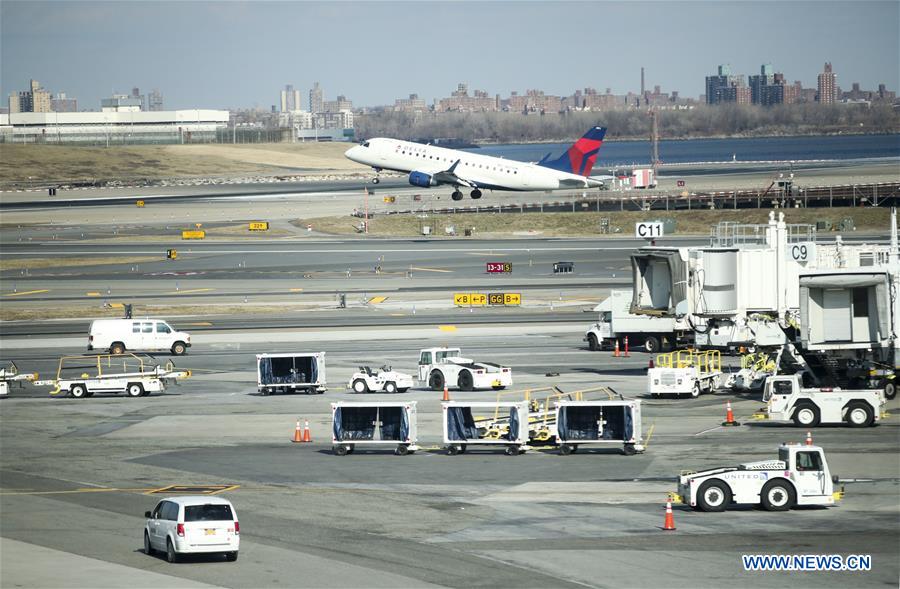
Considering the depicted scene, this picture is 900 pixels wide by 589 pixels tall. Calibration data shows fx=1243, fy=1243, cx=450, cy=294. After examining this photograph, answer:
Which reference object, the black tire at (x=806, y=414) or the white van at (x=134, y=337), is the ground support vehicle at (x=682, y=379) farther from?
the white van at (x=134, y=337)

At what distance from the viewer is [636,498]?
1505 inches

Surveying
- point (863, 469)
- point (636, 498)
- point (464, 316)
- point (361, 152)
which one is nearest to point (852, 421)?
point (863, 469)

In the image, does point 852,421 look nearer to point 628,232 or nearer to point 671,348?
point 671,348

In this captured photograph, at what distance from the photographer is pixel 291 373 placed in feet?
197

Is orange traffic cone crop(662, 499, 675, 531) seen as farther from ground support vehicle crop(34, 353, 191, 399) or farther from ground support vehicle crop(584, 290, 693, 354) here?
ground support vehicle crop(584, 290, 693, 354)

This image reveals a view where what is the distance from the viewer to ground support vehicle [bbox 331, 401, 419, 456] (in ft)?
152

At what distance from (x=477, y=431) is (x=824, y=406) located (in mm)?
14013

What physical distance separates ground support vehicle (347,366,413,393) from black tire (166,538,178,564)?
27.0m

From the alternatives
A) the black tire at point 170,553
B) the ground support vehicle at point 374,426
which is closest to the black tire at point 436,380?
the ground support vehicle at point 374,426

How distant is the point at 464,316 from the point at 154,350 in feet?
73.6

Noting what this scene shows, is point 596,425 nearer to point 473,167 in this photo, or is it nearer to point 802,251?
point 802,251

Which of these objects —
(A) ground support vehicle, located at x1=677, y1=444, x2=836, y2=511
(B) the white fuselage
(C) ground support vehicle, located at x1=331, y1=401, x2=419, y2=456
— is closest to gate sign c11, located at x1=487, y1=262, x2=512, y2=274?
(B) the white fuselage

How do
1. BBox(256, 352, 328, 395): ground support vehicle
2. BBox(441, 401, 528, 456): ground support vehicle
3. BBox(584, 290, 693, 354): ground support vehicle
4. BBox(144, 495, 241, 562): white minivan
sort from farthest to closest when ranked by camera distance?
BBox(584, 290, 693, 354): ground support vehicle < BBox(256, 352, 328, 395): ground support vehicle < BBox(441, 401, 528, 456): ground support vehicle < BBox(144, 495, 241, 562): white minivan

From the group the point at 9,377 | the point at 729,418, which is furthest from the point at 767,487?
the point at 9,377
